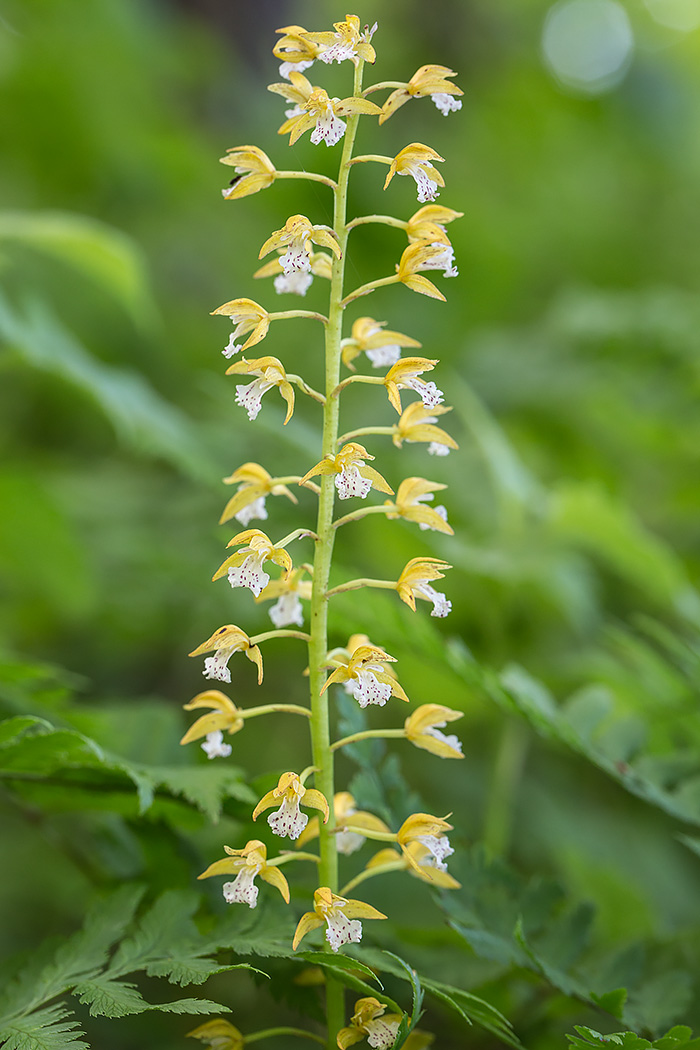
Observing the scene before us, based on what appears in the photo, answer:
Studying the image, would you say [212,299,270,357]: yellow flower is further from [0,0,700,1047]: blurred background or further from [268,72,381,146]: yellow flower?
[0,0,700,1047]: blurred background

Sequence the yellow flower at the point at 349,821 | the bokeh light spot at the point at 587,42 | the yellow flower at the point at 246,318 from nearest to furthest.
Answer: the yellow flower at the point at 246,318 < the yellow flower at the point at 349,821 < the bokeh light spot at the point at 587,42

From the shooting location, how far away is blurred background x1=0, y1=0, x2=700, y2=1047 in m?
1.73

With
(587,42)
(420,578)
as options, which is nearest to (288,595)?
(420,578)

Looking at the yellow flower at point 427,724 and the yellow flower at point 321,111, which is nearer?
the yellow flower at point 321,111

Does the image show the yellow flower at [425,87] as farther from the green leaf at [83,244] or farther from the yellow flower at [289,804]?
the green leaf at [83,244]

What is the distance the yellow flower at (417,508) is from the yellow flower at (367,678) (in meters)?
0.20

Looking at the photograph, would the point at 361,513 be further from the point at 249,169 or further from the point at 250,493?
the point at 249,169

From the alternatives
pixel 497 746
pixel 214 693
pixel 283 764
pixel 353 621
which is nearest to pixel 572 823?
pixel 497 746

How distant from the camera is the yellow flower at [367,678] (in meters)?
1.01

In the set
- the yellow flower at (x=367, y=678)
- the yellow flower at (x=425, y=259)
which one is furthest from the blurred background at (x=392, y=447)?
the yellow flower at (x=425, y=259)

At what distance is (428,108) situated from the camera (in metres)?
6.69

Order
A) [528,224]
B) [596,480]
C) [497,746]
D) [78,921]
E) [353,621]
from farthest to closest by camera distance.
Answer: [528,224] → [596,480] → [497,746] → [78,921] → [353,621]

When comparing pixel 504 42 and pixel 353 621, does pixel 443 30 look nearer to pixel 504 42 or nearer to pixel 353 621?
pixel 504 42

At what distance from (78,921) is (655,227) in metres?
5.09
